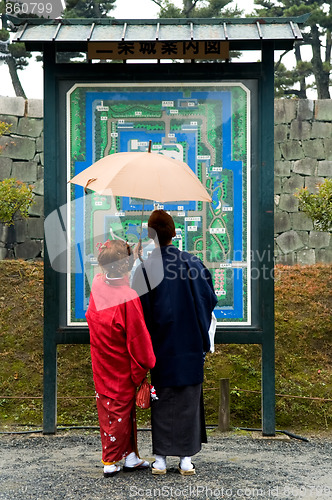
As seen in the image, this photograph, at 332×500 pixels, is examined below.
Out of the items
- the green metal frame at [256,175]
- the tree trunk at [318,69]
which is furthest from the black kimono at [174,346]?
the tree trunk at [318,69]

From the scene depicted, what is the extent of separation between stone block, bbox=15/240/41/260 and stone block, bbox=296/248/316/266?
461 cm

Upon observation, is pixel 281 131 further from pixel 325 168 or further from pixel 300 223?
pixel 300 223

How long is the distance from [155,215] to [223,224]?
1233mm

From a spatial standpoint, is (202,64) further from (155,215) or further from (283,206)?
(283,206)

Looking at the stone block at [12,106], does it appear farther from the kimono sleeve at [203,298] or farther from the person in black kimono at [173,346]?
the kimono sleeve at [203,298]

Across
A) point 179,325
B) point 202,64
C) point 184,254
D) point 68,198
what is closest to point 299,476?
point 179,325

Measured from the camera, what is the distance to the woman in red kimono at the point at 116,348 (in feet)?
13.1

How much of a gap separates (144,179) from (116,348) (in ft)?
3.79

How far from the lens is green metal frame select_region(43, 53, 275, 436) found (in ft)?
17.2

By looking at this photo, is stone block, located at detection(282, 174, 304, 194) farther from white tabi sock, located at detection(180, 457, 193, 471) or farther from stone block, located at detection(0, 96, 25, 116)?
white tabi sock, located at detection(180, 457, 193, 471)

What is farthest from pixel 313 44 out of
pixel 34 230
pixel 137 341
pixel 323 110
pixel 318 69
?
pixel 137 341

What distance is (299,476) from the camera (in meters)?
4.28

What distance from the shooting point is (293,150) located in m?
11.1

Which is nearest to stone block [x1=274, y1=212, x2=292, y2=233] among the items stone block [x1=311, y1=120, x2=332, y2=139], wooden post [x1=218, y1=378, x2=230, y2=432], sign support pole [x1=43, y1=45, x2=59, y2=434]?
stone block [x1=311, y1=120, x2=332, y2=139]
